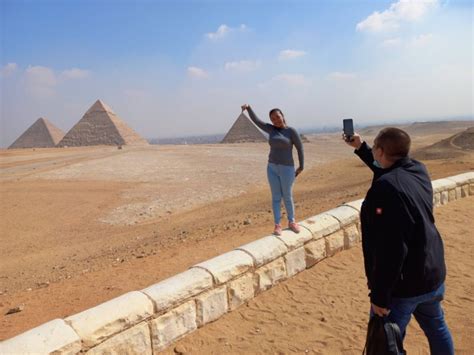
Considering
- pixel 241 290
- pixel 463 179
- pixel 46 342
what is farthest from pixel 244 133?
pixel 46 342

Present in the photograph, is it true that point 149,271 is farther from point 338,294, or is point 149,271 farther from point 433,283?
point 433,283

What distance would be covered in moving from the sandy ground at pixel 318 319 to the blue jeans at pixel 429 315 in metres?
0.93

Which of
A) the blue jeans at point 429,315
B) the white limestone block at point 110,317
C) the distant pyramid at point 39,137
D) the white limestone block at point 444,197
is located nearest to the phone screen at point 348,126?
the blue jeans at point 429,315

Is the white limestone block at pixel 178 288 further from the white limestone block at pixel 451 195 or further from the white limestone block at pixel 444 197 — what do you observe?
the white limestone block at pixel 451 195

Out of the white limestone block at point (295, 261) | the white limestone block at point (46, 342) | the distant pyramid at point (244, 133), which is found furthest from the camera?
the distant pyramid at point (244, 133)

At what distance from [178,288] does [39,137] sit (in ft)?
208

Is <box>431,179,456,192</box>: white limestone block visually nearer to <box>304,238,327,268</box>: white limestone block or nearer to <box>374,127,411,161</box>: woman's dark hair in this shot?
<box>304,238,327,268</box>: white limestone block

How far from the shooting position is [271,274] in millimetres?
4000

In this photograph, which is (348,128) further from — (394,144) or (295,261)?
(295,261)

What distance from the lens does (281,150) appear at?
14.6ft

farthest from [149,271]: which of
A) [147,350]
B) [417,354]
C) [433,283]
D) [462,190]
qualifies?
[462,190]

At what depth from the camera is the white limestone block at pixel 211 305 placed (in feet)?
10.8

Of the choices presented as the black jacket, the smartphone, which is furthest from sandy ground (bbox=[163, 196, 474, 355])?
the smartphone

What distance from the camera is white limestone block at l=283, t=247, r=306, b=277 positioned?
4.21m
